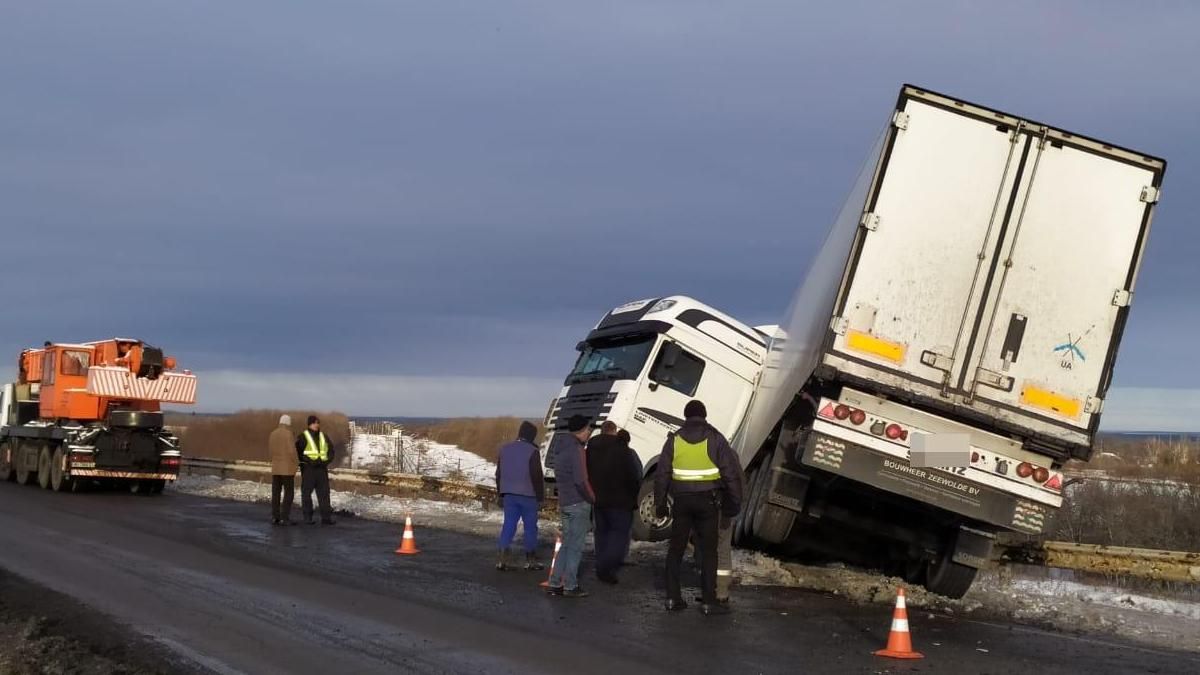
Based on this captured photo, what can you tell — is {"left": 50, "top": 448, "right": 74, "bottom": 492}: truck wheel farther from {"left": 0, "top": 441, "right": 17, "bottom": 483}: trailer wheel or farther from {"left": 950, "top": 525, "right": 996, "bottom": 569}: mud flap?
{"left": 950, "top": 525, "right": 996, "bottom": 569}: mud flap

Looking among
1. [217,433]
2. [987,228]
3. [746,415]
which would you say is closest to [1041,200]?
[987,228]

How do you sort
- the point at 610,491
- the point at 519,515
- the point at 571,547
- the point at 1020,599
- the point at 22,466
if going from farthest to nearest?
the point at 22,466
the point at 519,515
the point at 610,491
the point at 1020,599
the point at 571,547

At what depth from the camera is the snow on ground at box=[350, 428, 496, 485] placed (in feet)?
136

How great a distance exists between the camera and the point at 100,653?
8.42m

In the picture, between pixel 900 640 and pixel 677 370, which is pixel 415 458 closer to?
pixel 677 370

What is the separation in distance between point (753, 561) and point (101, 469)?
17116 millimetres

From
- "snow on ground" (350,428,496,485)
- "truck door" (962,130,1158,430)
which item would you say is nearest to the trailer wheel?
"snow on ground" (350,428,496,485)

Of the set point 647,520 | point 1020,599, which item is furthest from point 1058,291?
point 647,520

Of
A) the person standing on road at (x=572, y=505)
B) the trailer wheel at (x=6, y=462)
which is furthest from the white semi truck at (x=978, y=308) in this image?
the trailer wheel at (x=6, y=462)

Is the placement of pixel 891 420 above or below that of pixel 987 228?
below

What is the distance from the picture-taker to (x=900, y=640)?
8.66 metres

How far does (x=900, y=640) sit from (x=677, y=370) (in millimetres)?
8757

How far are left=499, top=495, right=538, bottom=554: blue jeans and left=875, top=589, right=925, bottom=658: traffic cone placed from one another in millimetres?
5403

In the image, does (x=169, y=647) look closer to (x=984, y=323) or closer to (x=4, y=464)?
(x=984, y=323)
